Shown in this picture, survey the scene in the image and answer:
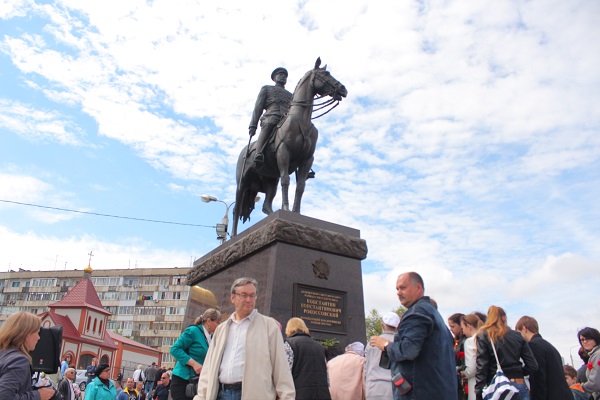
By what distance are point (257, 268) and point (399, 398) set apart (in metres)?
5.79

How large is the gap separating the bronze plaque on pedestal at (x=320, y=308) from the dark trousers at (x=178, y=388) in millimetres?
2572

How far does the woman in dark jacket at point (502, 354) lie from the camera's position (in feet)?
17.9

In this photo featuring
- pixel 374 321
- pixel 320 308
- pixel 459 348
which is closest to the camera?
pixel 459 348

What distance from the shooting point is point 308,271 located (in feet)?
30.7

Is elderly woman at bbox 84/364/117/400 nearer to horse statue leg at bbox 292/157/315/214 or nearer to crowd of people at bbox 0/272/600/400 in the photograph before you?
crowd of people at bbox 0/272/600/400

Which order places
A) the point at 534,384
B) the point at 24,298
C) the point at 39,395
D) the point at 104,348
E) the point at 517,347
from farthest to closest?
1. the point at 24,298
2. the point at 104,348
3. the point at 534,384
4. the point at 517,347
5. the point at 39,395

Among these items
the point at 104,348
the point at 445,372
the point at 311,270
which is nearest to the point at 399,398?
the point at 445,372

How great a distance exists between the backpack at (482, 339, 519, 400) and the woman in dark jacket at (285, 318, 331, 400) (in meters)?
1.59

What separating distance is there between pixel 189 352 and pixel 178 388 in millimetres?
405

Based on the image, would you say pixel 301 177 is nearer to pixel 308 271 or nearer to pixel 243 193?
pixel 243 193

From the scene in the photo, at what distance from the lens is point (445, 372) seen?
161 inches

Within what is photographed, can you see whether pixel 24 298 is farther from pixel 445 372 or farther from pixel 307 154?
pixel 445 372

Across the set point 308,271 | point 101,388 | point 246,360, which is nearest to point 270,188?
point 308,271

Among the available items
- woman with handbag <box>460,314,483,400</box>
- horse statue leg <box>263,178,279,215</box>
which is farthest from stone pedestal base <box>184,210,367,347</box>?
woman with handbag <box>460,314,483,400</box>
